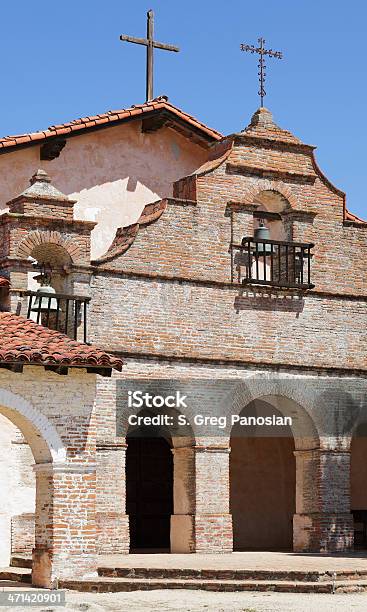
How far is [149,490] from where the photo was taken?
88.1 feet

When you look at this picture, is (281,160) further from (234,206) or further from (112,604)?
(112,604)

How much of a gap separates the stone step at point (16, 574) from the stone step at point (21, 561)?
0.46ft

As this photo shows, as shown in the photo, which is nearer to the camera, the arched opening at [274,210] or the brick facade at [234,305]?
the brick facade at [234,305]

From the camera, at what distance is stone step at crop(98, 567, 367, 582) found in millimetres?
18547

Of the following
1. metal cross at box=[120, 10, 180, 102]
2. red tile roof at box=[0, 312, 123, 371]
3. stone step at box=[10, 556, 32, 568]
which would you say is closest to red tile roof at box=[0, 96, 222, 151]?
metal cross at box=[120, 10, 180, 102]

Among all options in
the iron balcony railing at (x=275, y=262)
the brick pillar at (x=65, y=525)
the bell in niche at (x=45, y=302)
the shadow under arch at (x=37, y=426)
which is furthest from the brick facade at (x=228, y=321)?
the shadow under arch at (x=37, y=426)

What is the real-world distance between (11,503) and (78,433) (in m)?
3.24

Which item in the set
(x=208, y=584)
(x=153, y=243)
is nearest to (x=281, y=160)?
(x=153, y=243)

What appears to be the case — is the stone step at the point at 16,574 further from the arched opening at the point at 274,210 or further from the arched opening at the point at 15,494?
the arched opening at the point at 274,210

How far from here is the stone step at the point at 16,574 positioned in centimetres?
1967

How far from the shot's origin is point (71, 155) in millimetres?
25703

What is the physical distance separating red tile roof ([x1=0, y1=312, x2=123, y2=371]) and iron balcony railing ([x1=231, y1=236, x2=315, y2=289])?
16.9ft

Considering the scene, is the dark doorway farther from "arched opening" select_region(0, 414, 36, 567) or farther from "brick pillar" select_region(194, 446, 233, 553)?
"arched opening" select_region(0, 414, 36, 567)

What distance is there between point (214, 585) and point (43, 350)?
157 inches
